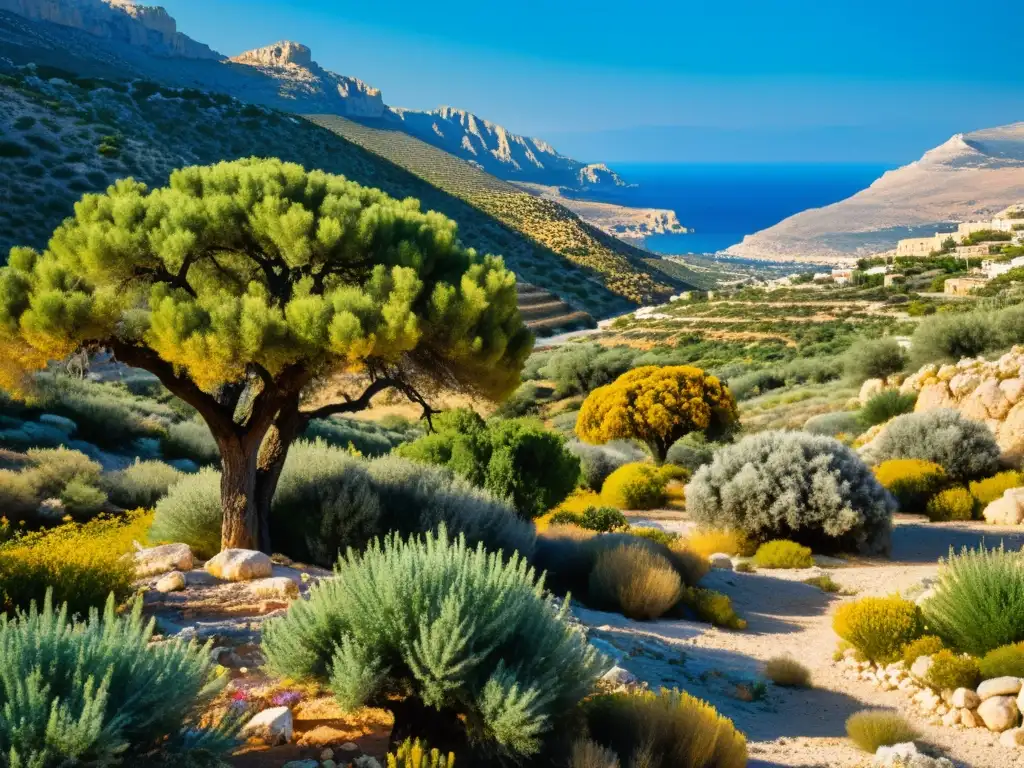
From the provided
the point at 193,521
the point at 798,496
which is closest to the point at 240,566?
the point at 193,521

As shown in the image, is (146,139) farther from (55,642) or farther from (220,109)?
(55,642)

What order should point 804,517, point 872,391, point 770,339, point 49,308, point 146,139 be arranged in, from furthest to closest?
point 146,139
point 770,339
point 872,391
point 804,517
point 49,308

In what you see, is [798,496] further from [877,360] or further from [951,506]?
[877,360]

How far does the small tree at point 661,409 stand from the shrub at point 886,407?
10.0ft

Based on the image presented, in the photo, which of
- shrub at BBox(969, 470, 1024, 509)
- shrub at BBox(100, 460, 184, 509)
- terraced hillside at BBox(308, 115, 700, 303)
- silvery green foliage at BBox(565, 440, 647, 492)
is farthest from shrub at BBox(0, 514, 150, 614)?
terraced hillside at BBox(308, 115, 700, 303)

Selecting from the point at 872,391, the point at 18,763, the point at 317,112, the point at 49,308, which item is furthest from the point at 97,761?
the point at 317,112

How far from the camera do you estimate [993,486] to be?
14.6m

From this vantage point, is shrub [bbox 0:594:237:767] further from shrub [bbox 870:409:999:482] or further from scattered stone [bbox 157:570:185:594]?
shrub [bbox 870:409:999:482]

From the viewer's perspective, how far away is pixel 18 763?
3.08m

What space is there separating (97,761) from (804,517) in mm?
11045

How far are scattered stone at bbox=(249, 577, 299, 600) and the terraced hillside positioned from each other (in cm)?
6377

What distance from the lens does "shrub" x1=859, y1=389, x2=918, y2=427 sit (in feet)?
64.9

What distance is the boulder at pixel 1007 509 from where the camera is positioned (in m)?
13.5

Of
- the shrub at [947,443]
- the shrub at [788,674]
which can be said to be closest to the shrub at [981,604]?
the shrub at [788,674]
